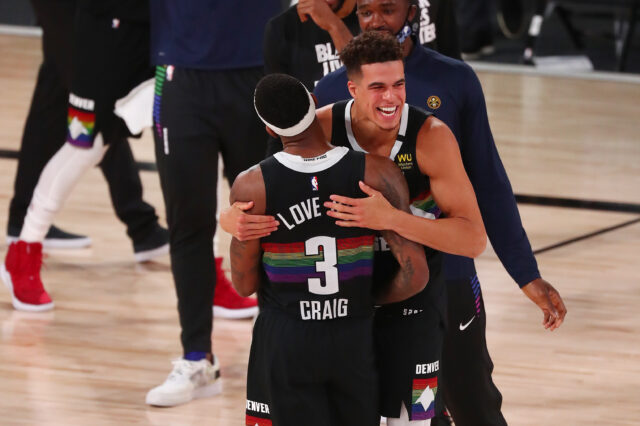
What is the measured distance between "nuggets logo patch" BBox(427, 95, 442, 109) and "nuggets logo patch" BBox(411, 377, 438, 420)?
2.39ft

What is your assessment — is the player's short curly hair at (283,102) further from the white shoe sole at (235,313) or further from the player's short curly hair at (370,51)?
the white shoe sole at (235,313)

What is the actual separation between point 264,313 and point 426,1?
4.96 ft

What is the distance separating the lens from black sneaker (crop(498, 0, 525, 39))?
1140 centimetres

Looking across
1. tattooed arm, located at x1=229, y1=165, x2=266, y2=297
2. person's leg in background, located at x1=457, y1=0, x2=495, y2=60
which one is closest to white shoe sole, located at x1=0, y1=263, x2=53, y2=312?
tattooed arm, located at x1=229, y1=165, x2=266, y2=297

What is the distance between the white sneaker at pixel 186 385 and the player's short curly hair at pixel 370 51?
1703mm

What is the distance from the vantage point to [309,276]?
267 centimetres

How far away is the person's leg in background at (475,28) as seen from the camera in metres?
10.6

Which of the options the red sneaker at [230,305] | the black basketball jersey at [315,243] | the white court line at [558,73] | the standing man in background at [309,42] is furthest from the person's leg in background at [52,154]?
the white court line at [558,73]

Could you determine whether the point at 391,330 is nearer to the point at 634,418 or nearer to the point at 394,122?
the point at 394,122

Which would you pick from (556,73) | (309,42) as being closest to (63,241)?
(309,42)

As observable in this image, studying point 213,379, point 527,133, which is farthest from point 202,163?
point 527,133

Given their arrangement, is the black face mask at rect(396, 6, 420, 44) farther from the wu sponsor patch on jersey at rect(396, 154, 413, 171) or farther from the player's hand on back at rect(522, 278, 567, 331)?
the player's hand on back at rect(522, 278, 567, 331)

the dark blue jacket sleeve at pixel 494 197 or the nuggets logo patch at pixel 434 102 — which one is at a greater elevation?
the nuggets logo patch at pixel 434 102

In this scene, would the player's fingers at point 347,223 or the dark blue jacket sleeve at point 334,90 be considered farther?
the dark blue jacket sleeve at point 334,90
